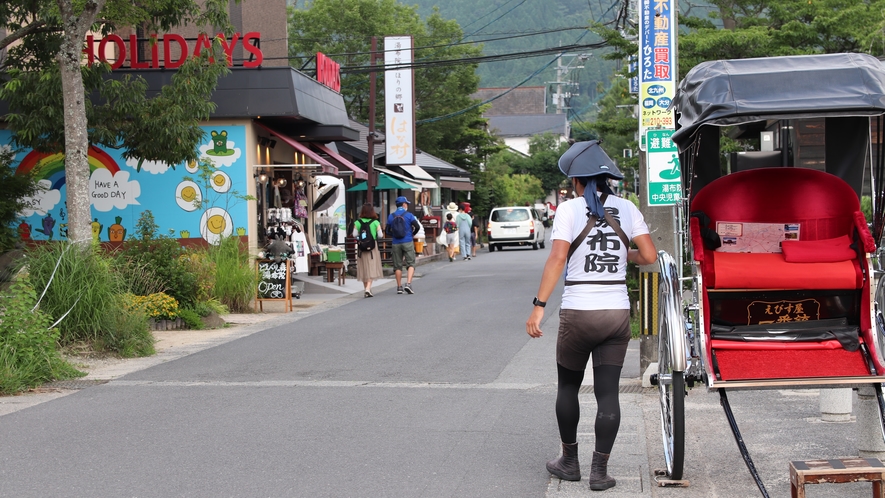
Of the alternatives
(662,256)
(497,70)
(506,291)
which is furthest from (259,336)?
(497,70)

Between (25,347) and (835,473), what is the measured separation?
8026mm

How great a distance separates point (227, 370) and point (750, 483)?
249 inches

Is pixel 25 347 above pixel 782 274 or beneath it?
beneath

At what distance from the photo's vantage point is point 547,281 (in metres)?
5.50

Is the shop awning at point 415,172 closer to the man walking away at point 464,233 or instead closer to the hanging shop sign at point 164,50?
the man walking away at point 464,233

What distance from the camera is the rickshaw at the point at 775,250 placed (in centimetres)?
528

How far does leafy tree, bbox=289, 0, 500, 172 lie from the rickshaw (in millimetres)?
37925

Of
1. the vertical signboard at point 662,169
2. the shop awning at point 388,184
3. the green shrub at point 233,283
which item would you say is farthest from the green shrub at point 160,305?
the shop awning at point 388,184

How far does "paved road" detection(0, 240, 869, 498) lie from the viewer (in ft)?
19.2

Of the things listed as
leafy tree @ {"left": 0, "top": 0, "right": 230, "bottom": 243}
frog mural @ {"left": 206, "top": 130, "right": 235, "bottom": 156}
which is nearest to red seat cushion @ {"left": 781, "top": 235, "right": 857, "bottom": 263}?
leafy tree @ {"left": 0, "top": 0, "right": 230, "bottom": 243}

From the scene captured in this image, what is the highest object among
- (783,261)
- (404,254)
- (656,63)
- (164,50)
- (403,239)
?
(164,50)

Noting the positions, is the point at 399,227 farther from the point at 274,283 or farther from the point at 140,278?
the point at 140,278

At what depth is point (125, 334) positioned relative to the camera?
38.3 ft

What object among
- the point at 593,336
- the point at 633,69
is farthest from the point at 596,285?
the point at 633,69
